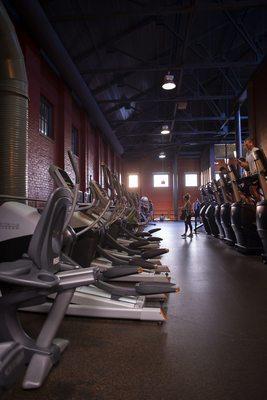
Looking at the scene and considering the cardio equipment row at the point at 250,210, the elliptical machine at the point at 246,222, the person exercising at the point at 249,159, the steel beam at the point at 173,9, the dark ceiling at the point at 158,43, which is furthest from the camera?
the dark ceiling at the point at 158,43

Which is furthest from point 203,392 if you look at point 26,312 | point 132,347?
point 26,312

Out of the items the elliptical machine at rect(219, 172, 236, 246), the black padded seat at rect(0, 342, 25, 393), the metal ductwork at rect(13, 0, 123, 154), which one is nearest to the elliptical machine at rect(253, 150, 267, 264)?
the elliptical machine at rect(219, 172, 236, 246)

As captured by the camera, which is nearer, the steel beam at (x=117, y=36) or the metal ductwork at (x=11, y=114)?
the metal ductwork at (x=11, y=114)

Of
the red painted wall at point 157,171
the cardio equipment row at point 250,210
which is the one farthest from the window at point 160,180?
the cardio equipment row at point 250,210

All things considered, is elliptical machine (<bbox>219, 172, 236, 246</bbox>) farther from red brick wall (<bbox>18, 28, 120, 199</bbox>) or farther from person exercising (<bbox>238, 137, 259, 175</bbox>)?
red brick wall (<bbox>18, 28, 120, 199</bbox>)

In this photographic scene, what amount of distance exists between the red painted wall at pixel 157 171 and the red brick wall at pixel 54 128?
1005 centimetres

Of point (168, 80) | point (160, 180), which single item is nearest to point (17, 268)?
point (168, 80)

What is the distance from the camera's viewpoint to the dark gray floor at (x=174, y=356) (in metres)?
1.47

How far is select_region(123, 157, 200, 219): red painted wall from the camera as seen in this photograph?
21.9 metres

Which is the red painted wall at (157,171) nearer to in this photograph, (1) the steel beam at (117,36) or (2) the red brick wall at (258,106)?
(2) the red brick wall at (258,106)

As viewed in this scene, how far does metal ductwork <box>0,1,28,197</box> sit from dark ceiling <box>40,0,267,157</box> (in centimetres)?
265

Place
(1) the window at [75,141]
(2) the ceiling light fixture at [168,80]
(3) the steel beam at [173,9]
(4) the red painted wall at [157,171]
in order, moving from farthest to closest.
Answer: (4) the red painted wall at [157,171] < (1) the window at [75,141] < (2) the ceiling light fixture at [168,80] < (3) the steel beam at [173,9]

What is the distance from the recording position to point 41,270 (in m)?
1.59

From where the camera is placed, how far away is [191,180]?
2200 centimetres
